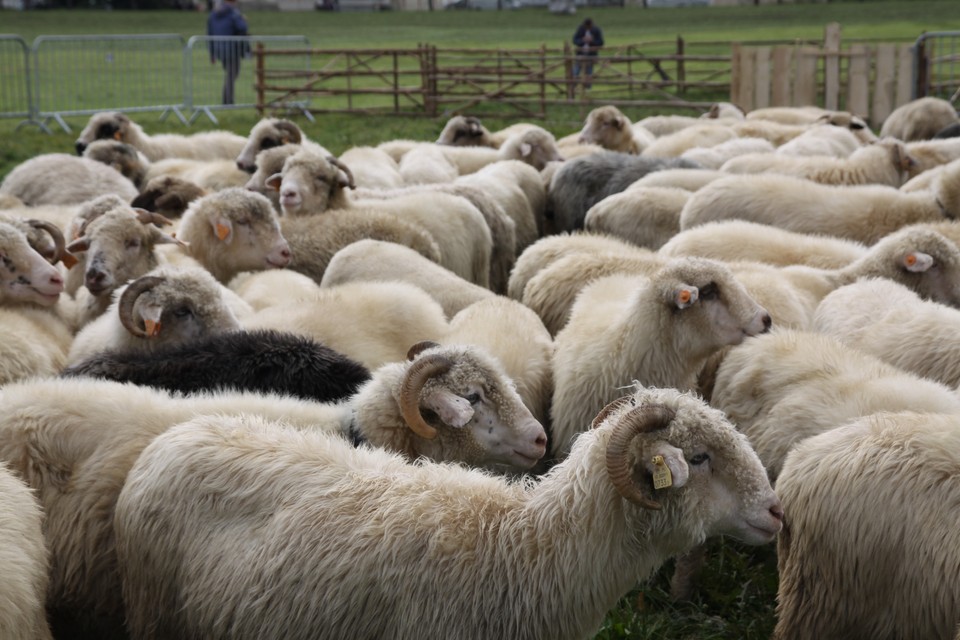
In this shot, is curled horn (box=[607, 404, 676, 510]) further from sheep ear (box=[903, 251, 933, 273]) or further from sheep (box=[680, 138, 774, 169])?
sheep (box=[680, 138, 774, 169])

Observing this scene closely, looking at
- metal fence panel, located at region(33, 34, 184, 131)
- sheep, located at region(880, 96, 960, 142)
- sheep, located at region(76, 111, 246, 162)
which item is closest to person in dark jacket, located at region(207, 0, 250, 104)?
metal fence panel, located at region(33, 34, 184, 131)

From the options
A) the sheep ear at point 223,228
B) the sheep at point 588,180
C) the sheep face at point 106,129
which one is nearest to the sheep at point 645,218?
the sheep at point 588,180

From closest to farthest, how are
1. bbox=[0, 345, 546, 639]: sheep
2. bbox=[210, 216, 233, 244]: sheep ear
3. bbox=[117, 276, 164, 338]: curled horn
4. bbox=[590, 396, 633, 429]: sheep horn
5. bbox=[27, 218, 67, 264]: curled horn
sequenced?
bbox=[590, 396, 633, 429]: sheep horn, bbox=[0, 345, 546, 639]: sheep, bbox=[117, 276, 164, 338]: curled horn, bbox=[27, 218, 67, 264]: curled horn, bbox=[210, 216, 233, 244]: sheep ear

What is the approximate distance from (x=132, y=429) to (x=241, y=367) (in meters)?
0.77

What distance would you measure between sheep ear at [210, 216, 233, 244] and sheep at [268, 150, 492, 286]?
0.98 meters

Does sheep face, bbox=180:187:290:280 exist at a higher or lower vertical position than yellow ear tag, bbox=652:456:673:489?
higher

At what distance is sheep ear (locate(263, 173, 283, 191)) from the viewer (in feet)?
27.7

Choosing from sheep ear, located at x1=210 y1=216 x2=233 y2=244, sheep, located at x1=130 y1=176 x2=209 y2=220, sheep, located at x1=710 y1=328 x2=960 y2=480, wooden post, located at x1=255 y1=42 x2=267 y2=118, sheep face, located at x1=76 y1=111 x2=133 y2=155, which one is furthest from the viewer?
wooden post, located at x1=255 y1=42 x2=267 y2=118

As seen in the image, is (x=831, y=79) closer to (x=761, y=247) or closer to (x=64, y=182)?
(x=761, y=247)

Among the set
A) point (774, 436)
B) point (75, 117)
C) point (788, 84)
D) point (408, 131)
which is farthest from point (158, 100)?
point (774, 436)

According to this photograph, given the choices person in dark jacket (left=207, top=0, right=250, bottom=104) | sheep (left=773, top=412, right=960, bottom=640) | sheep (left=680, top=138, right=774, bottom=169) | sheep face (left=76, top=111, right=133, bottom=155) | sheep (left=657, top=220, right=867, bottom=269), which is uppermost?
person in dark jacket (left=207, top=0, right=250, bottom=104)

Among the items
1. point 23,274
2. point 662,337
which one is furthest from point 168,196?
point 662,337

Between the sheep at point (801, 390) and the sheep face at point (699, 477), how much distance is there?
106 centimetres

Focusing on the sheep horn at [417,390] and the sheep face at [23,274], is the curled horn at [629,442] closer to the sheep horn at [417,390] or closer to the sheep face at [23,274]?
the sheep horn at [417,390]
